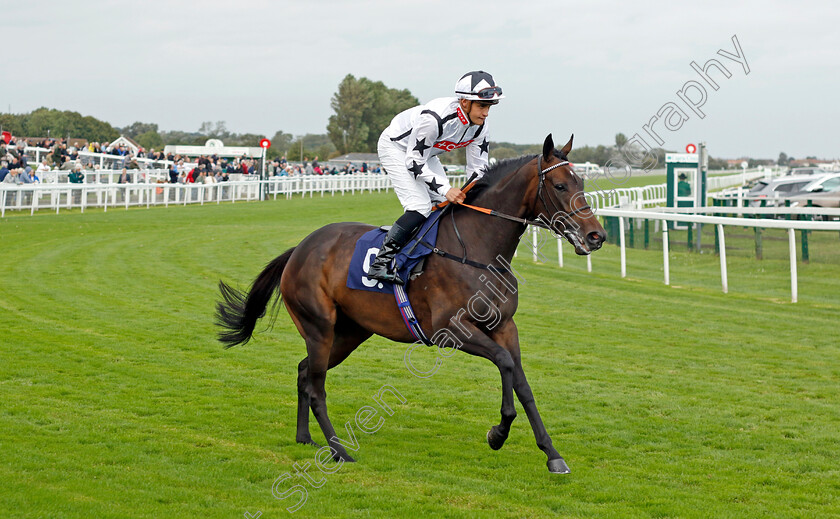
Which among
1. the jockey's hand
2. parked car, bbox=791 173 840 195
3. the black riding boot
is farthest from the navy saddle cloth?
parked car, bbox=791 173 840 195

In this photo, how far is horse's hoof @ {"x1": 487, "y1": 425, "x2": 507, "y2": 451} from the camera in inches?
188

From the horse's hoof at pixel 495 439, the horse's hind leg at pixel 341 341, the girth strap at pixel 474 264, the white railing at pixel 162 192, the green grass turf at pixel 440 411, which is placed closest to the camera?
the green grass turf at pixel 440 411

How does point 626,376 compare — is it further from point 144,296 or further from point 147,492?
point 144,296

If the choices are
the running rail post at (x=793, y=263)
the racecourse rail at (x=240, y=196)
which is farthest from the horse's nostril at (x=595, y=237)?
the running rail post at (x=793, y=263)

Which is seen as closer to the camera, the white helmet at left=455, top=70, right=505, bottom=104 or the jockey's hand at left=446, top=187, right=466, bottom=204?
the white helmet at left=455, top=70, right=505, bottom=104

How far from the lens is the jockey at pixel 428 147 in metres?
4.94

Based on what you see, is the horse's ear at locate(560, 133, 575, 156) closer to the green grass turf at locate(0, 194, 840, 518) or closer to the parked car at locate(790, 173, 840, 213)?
the green grass turf at locate(0, 194, 840, 518)

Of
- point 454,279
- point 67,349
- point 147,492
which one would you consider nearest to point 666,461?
point 454,279

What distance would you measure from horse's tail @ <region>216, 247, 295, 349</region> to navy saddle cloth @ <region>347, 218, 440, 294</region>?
2.57ft

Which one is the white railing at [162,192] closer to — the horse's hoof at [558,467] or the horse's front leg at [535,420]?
the horse's front leg at [535,420]

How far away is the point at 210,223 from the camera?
75.3 ft

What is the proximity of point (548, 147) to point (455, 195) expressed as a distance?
64cm

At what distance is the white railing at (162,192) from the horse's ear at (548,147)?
11493 millimetres

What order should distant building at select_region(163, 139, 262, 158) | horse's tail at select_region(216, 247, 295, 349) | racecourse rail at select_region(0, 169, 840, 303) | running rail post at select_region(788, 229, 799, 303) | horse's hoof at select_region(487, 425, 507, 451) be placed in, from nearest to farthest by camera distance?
horse's hoof at select_region(487, 425, 507, 451) → horse's tail at select_region(216, 247, 295, 349) → running rail post at select_region(788, 229, 799, 303) → racecourse rail at select_region(0, 169, 840, 303) → distant building at select_region(163, 139, 262, 158)
